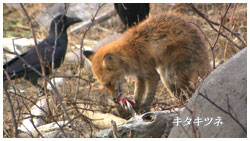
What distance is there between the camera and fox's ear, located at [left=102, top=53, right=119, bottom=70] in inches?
236

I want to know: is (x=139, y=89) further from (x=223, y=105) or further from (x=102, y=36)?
(x=102, y=36)

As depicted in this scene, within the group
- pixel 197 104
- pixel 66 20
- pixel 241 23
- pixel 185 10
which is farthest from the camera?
pixel 185 10

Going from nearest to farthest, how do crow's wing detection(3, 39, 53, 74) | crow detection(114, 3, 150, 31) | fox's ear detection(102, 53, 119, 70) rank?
fox's ear detection(102, 53, 119, 70), crow's wing detection(3, 39, 53, 74), crow detection(114, 3, 150, 31)

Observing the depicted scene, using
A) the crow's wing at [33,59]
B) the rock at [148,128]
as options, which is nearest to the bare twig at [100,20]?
the crow's wing at [33,59]

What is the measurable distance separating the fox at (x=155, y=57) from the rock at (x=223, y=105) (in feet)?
8.01

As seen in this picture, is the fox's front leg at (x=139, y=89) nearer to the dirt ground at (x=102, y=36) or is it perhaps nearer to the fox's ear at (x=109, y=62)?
the dirt ground at (x=102, y=36)

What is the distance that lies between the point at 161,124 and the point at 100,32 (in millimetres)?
7338

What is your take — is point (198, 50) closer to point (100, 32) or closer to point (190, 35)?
point (190, 35)

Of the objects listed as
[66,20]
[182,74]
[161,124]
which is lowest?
[161,124]

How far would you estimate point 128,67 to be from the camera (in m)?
6.25

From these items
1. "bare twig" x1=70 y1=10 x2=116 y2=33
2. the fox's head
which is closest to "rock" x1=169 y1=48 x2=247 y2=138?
the fox's head

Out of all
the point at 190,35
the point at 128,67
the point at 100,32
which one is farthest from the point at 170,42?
the point at 100,32

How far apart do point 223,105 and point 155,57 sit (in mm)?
3019

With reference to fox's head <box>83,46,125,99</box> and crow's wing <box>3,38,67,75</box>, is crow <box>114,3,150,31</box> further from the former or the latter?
fox's head <box>83,46,125,99</box>
